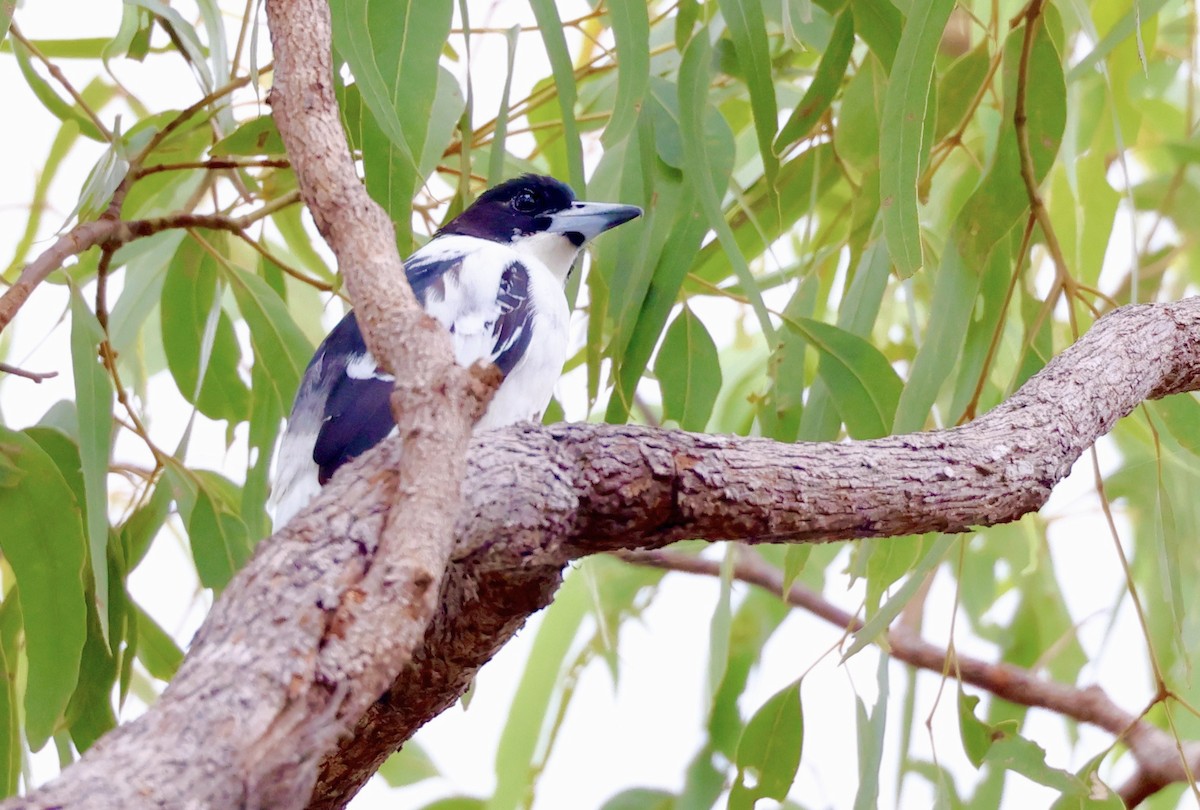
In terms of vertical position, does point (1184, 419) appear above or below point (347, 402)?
above

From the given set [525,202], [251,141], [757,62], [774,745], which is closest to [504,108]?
[757,62]

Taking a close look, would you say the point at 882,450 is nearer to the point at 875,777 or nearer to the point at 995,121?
the point at 875,777

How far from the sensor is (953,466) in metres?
1.36

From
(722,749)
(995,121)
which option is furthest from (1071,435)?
(722,749)

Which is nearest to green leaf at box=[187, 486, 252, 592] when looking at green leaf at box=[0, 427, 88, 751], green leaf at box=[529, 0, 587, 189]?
green leaf at box=[0, 427, 88, 751]

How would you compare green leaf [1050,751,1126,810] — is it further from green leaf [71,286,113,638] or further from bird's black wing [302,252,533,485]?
green leaf [71,286,113,638]

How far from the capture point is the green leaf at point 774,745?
2033mm

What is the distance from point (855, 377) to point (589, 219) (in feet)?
1.73

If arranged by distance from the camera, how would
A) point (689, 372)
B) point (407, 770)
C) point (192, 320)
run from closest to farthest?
point (689, 372) → point (192, 320) → point (407, 770)

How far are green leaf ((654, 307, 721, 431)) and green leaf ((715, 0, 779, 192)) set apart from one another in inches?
15.6

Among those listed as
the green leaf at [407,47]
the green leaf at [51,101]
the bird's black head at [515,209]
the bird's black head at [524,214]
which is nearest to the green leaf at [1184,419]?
the bird's black head at [524,214]

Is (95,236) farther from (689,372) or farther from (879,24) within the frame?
(879,24)

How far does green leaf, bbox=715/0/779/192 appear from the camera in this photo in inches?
69.2

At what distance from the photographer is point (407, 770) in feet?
8.75
